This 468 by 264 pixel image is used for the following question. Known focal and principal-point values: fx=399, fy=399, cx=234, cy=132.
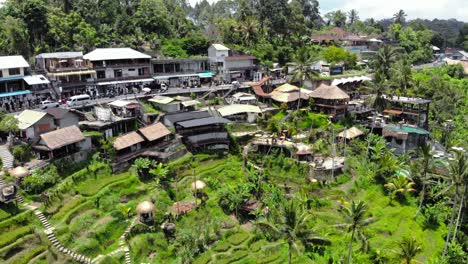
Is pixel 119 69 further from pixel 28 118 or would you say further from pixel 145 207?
pixel 145 207

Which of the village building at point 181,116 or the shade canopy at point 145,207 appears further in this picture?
the village building at point 181,116

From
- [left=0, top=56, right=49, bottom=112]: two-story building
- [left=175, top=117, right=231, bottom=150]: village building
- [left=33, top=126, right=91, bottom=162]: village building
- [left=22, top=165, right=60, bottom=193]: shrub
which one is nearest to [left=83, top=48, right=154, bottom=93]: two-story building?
[left=0, top=56, right=49, bottom=112]: two-story building

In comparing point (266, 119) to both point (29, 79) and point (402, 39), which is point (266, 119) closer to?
point (29, 79)

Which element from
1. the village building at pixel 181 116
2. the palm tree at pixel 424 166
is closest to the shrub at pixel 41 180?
the village building at pixel 181 116

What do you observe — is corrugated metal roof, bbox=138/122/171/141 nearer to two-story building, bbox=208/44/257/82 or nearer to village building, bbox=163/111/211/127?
village building, bbox=163/111/211/127

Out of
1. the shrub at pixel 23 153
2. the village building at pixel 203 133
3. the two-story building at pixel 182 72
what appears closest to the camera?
the shrub at pixel 23 153

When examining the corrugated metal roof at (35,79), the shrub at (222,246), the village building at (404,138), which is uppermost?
the corrugated metal roof at (35,79)

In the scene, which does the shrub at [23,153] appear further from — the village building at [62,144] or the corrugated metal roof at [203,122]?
the corrugated metal roof at [203,122]
